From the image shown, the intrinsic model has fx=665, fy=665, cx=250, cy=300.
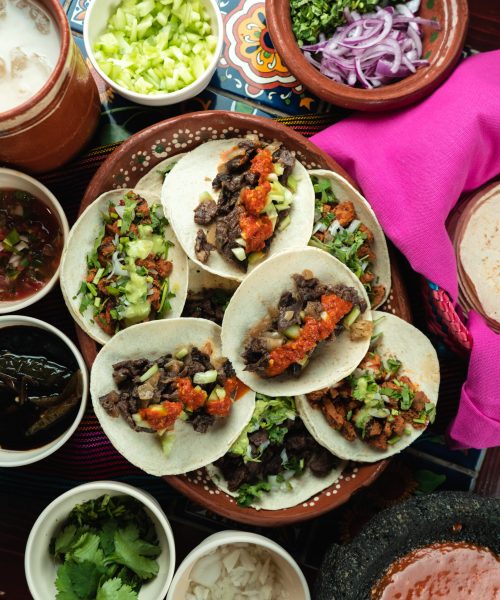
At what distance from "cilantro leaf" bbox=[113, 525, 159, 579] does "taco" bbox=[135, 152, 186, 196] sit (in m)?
1.46

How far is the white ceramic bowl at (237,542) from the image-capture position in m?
2.72

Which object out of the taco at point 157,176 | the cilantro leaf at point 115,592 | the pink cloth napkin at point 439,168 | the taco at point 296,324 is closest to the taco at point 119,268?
the taco at point 157,176

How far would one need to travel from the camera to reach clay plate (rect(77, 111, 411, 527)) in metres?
2.74

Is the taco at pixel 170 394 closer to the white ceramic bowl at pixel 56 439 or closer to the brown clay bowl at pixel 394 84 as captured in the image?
the white ceramic bowl at pixel 56 439

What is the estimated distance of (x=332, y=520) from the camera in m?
3.15

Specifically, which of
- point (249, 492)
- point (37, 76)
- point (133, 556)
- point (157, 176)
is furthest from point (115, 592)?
point (37, 76)

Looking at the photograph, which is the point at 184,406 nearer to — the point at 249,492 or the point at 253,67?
the point at 249,492

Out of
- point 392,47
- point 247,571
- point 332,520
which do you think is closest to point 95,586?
point 247,571

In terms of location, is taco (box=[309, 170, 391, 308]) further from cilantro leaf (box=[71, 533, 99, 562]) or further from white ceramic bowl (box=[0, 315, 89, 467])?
cilantro leaf (box=[71, 533, 99, 562])

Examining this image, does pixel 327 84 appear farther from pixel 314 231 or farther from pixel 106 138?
pixel 106 138

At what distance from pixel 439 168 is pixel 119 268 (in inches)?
53.8

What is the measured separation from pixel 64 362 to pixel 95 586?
927 millimetres

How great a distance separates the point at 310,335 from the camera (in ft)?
8.54

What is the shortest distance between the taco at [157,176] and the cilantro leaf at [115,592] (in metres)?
1.60
